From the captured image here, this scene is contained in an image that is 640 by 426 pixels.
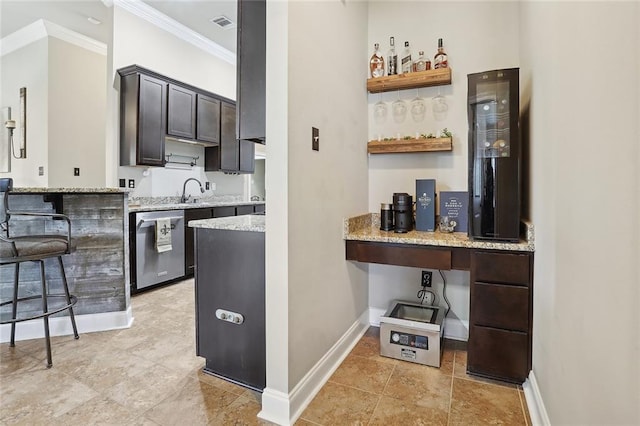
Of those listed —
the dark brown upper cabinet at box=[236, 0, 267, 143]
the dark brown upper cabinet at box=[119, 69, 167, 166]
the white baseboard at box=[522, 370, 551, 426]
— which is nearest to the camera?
the white baseboard at box=[522, 370, 551, 426]

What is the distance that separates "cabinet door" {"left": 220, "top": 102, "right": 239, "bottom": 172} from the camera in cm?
457

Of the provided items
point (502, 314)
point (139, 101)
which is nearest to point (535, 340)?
point (502, 314)

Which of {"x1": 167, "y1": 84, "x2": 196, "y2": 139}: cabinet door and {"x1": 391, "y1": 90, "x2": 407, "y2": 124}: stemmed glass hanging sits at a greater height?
{"x1": 167, "y1": 84, "x2": 196, "y2": 139}: cabinet door

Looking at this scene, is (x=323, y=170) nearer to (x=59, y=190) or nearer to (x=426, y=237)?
(x=426, y=237)

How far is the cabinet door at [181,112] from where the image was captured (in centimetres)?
379

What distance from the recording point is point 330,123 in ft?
6.16

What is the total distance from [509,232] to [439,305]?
0.91 meters

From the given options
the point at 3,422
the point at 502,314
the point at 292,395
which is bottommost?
the point at 3,422

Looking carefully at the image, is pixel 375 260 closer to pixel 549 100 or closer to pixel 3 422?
pixel 549 100

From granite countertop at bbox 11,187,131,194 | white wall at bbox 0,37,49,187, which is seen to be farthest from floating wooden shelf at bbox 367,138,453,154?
white wall at bbox 0,37,49,187

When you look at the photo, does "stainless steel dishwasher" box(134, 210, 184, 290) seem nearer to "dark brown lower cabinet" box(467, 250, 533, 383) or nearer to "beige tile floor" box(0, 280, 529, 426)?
"beige tile floor" box(0, 280, 529, 426)

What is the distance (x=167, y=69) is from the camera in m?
4.16

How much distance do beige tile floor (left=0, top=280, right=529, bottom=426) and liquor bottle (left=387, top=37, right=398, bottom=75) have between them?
2049 millimetres

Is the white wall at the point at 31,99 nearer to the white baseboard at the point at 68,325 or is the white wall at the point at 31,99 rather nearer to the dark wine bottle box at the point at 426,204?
the white baseboard at the point at 68,325
